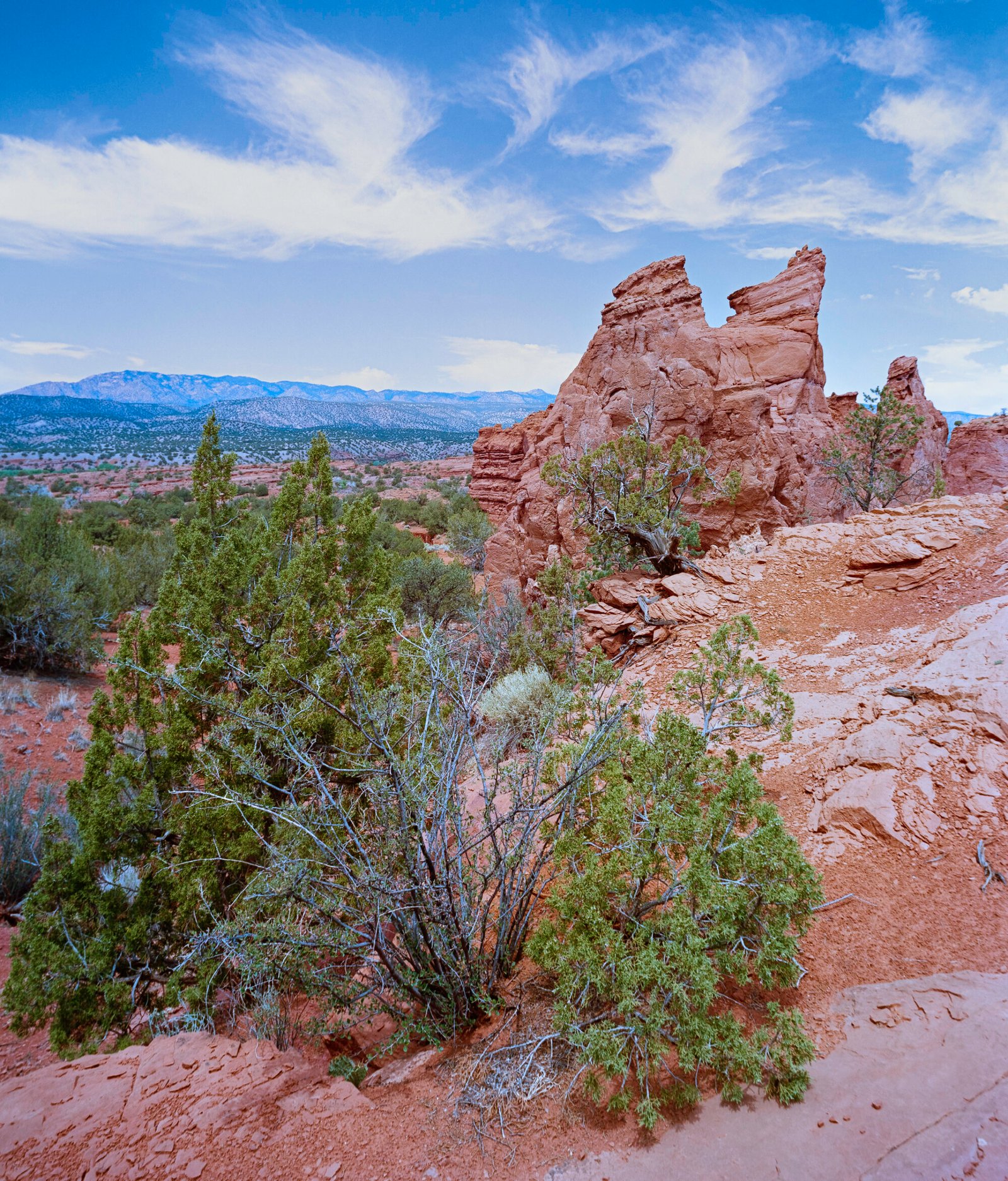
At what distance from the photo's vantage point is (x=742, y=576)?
32.1 ft

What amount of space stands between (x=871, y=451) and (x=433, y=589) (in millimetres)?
12634

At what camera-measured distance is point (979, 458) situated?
25484mm

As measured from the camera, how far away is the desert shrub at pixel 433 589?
1842 cm

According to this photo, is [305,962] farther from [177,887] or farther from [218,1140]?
[177,887]

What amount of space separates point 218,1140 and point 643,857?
2530 millimetres

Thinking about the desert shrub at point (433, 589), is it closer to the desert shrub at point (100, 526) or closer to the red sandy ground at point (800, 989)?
the red sandy ground at point (800, 989)

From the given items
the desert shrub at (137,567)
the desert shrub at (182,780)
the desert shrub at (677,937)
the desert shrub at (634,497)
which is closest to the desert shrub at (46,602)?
the desert shrub at (137,567)

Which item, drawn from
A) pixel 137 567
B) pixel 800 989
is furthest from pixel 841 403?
pixel 137 567

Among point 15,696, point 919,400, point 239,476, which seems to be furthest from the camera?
point 239,476

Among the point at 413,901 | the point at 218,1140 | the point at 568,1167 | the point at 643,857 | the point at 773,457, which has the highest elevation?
the point at 773,457

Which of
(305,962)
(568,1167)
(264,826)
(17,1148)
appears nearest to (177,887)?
(264,826)

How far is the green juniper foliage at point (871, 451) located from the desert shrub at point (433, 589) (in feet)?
34.2

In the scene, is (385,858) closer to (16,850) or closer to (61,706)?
(16,850)

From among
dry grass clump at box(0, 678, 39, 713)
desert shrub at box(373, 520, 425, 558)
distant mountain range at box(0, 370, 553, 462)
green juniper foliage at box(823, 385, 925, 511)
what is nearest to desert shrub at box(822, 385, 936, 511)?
green juniper foliage at box(823, 385, 925, 511)
